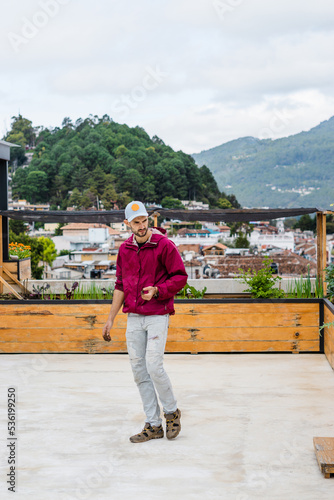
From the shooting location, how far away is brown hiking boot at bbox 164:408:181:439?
3594 millimetres

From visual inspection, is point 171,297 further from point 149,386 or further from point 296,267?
point 296,267

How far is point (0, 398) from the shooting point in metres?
4.55

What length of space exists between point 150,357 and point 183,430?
26.1 inches

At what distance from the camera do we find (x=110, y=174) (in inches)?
3022

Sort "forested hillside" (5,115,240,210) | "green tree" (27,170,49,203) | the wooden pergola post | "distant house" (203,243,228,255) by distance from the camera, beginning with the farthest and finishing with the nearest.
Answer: "green tree" (27,170,49,203) → "forested hillside" (5,115,240,210) → "distant house" (203,243,228,255) → the wooden pergola post

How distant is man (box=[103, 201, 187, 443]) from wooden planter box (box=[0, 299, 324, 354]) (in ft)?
8.06

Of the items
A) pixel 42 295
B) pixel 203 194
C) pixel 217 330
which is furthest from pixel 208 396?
pixel 203 194

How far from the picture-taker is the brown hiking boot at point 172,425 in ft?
11.8

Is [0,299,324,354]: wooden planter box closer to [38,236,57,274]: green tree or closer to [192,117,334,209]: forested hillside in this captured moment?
[192,117,334,209]: forested hillside

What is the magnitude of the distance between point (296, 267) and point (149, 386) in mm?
19311

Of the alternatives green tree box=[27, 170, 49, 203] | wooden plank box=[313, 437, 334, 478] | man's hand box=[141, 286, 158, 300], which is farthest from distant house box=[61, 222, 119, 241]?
wooden plank box=[313, 437, 334, 478]

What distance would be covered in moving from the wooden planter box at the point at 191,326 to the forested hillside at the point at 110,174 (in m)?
64.7

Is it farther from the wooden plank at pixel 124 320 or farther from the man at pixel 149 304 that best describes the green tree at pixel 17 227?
the man at pixel 149 304

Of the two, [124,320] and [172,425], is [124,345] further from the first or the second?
[172,425]
